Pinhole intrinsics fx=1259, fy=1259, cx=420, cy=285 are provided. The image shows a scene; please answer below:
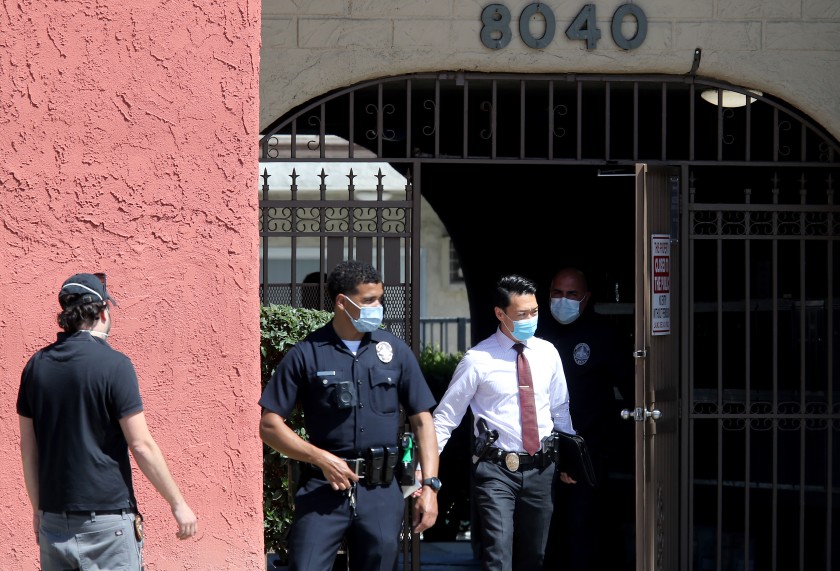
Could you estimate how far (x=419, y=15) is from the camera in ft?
23.1

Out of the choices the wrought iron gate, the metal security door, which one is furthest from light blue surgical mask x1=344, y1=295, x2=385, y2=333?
the wrought iron gate

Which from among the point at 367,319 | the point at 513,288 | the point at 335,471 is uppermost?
the point at 513,288

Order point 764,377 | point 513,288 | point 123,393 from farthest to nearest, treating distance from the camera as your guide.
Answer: point 764,377, point 513,288, point 123,393

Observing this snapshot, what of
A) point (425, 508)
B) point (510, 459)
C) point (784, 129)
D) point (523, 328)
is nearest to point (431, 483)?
point (425, 508)

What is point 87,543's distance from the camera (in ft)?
14.5

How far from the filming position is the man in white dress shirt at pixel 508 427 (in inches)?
242

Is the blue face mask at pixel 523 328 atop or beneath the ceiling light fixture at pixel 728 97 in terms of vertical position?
beneath

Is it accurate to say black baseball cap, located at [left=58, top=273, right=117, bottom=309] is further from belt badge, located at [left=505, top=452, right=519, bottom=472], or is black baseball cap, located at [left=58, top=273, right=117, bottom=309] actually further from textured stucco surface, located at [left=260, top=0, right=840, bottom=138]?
textured stucco surface, located at [left=260, top=0, right=840, bottom=138]


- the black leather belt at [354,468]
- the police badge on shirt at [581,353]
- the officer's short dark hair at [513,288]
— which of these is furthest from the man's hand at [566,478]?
the black leather belt at [354,468]

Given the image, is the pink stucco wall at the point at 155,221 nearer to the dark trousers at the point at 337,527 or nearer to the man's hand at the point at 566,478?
the dark trousers at the point at 337,527

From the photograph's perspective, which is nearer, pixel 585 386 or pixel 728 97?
pixel 585 386

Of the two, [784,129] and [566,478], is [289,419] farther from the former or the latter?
[784,129]

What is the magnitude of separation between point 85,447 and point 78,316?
0.46 meters

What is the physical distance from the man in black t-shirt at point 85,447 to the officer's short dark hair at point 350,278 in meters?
1.07
